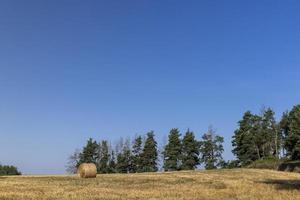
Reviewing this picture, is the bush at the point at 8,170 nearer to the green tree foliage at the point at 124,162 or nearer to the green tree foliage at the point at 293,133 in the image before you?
the green tree foliage at the point at 124,162

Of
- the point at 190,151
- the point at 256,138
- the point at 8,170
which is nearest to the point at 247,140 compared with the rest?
the point at 256,138

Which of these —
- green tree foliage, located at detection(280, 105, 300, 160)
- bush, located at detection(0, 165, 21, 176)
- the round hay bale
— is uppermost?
green tree foliage, located at detection(280, 105, 300, 160)

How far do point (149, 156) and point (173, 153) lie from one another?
6.27 metres

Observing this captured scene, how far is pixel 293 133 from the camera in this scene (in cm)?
10106

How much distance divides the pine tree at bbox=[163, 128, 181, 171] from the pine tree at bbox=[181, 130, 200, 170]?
52.2 inches

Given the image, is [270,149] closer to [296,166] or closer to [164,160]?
[164,160]

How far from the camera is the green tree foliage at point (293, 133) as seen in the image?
316 feet

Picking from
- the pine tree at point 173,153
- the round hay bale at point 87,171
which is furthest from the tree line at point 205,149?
the round hay bale at point 87,171

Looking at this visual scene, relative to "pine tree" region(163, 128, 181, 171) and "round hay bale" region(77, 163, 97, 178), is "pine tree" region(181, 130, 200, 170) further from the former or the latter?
"round hay bale" region(77, 163, 97, 178)

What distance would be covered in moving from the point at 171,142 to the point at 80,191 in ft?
291

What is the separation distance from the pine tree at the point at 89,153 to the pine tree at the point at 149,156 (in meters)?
13.2

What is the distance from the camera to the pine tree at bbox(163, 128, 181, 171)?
376 feet

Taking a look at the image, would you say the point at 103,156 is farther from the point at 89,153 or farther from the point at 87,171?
the point at 87,171

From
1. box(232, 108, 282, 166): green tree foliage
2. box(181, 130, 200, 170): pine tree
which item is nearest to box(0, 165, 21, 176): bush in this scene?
box(181, 130, 200, 170): pine tree
